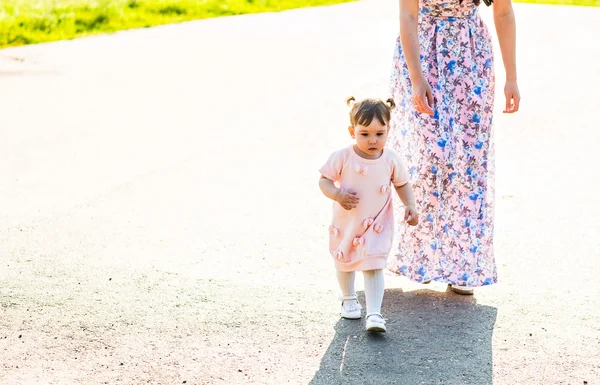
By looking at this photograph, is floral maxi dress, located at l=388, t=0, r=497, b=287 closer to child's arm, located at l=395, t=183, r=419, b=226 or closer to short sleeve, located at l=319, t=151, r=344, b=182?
child's arm, located at l=395, t=183, r=419, b=226

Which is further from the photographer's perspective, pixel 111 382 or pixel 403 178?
pixel 403 178

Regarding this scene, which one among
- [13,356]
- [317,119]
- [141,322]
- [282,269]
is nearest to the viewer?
[13,356]

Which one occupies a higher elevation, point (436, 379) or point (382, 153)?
point (382, 153)

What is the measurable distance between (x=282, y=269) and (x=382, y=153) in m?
1.22

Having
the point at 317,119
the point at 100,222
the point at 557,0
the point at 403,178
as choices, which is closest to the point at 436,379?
the point at 403,178

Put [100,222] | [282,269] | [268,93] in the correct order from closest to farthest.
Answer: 1. [282,269]
2. [100,222]
3. [268,93]

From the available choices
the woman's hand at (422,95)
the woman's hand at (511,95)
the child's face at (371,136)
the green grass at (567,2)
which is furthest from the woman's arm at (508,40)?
the green grass at (567,2)

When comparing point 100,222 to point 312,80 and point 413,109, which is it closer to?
point 413,109

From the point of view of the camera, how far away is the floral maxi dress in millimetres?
5082

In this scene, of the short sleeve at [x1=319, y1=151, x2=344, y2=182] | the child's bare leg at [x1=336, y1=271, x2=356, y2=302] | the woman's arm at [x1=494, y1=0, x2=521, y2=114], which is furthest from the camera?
the woman's arm at [x1=494, y1=0, x2=521, y2=114]

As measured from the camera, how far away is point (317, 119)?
32.7ft

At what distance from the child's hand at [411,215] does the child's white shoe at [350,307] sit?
1.56ft

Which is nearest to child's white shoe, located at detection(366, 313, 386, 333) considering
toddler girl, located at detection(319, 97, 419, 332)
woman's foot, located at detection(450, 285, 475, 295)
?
toddler girl, located at detection(319, 97, 419, 332)

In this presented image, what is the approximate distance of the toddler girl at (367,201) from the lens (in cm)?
466
